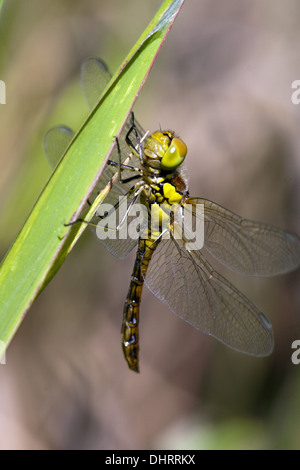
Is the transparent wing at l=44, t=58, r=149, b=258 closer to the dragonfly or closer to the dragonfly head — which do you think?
the dragonfly

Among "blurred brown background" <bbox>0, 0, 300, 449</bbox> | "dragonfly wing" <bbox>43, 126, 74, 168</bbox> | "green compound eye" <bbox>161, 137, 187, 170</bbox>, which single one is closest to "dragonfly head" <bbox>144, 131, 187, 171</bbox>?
"green compound eye" <bbox>161, 137, 187, 170</bbox>

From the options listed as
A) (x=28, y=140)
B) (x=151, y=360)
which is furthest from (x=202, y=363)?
(x=28, y=140)

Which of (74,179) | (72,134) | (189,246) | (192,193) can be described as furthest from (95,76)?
(192,193)

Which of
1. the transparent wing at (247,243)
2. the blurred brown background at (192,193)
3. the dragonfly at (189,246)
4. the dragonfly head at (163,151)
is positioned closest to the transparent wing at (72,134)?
the dragonfly at (189,246)

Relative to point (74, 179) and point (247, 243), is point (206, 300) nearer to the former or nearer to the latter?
point (247, 243)

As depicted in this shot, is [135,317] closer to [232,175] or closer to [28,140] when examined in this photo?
[28,140]

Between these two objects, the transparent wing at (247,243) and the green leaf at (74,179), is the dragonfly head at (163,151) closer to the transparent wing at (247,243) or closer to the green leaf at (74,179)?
the transparent wing at (247,243)
